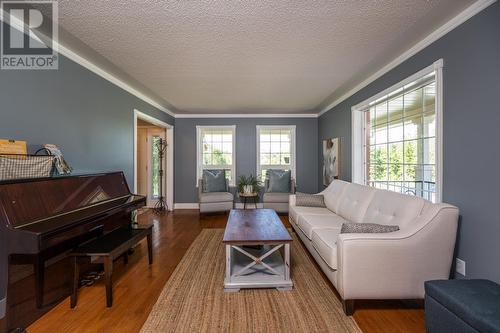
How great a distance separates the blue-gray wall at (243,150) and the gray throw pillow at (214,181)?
23.2 inches

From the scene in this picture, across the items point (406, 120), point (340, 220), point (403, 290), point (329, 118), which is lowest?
point (403, 290)

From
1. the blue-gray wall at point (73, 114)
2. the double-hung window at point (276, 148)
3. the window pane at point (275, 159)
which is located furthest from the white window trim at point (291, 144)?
the blue-gray wall at point (73, 114)

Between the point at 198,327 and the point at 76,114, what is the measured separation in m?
2.58

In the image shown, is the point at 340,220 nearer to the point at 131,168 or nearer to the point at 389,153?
the point at 389,153

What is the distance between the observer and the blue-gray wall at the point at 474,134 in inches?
67.0

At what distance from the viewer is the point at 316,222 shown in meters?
2.87

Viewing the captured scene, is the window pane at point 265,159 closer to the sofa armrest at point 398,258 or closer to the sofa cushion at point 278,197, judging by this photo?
the sofa cushion at point 278,197

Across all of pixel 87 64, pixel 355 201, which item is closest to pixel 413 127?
pixel 355 201

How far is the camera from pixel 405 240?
1.81 meters

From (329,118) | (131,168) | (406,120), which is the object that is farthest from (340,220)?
(131,168)

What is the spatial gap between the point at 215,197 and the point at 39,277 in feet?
11.4

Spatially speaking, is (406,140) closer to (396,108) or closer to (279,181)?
(396,108)

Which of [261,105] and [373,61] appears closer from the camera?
[373,61]

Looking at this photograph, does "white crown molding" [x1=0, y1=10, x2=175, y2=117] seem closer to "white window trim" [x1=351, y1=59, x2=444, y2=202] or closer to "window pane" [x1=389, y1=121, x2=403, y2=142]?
"white window trim" [x1=351, y1=59, x2=444, y2=202]
